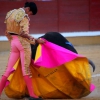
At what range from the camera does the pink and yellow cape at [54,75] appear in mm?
4922

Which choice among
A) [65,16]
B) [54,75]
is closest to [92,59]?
[65,16]

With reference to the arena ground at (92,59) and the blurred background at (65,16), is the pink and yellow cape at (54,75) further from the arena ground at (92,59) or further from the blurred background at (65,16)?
the blurred background at (65,16)

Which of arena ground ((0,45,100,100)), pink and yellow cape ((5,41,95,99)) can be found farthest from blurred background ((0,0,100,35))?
pink and yellow cape ((5,41,95,99))

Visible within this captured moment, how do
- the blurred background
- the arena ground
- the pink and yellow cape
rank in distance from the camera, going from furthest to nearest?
the blurred background → the arena ground → the pink and yellow cape

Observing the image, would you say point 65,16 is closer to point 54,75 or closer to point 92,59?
point 92,59

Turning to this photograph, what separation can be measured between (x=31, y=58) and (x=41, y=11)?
19.8ft

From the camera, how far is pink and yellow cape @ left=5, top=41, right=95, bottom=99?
492 centimetres

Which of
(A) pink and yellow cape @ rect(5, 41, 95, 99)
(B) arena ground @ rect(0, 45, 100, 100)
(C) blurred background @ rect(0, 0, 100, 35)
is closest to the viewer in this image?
(A) pink and yellow cape @ rect(5, 41, 95, 99)

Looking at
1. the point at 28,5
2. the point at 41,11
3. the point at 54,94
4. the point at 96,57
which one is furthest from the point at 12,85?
the point at 41,11

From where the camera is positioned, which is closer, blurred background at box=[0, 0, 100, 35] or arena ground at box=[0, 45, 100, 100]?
arena ground at box=[0, 45, 100, 100]

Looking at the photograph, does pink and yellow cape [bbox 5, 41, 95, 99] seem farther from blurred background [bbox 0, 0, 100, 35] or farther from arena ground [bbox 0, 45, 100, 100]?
blurred background [bbox 0, 0, 100, 35]

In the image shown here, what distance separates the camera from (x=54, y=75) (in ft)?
16.5

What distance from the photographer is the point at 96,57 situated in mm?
8711

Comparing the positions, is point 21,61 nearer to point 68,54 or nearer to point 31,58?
point 31,58
